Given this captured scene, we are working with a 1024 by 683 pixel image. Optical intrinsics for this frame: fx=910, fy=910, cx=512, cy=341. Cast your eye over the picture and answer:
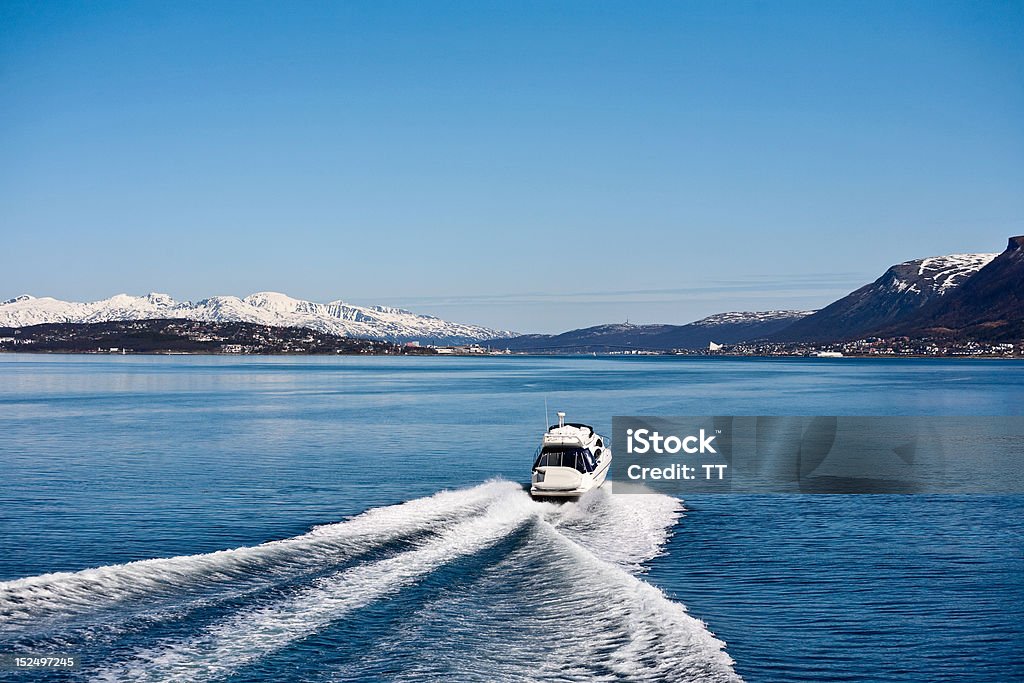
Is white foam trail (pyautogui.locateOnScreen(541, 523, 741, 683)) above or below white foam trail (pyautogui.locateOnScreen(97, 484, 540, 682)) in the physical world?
below

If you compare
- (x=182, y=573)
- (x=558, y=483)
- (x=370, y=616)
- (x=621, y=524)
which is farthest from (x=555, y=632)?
(x=558, y=483)

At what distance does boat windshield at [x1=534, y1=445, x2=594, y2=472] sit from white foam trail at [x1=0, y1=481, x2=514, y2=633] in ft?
23.6

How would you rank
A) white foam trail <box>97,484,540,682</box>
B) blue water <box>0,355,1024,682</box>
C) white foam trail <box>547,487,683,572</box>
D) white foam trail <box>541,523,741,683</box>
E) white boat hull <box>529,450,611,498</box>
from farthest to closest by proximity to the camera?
white boat hull <box>529,450,611,498</box>
white foam trail <box>547,487,683,572</box>
blue water <box>0,355,1024,682</box>
white foam trail <box>541,523,741,683</box>
white foam trail <box>97,484,540,682</box>

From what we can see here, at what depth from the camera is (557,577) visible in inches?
891

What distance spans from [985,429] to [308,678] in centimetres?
6238

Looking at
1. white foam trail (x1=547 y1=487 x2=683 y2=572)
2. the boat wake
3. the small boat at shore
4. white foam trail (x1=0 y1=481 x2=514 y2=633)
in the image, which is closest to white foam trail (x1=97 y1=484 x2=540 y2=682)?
the boat wake

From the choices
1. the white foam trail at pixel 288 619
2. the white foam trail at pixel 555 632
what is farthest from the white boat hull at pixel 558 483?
the white foam trail at pixel 555 632

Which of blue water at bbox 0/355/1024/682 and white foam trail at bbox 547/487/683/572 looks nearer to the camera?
blue water at bbox 0/355/1024/682

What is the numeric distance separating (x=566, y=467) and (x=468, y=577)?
13.0 m

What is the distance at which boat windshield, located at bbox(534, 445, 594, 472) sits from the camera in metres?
35.5

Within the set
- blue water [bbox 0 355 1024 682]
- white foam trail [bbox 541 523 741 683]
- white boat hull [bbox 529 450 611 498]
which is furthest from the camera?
white boat hull [bbox 529 450 611 498]

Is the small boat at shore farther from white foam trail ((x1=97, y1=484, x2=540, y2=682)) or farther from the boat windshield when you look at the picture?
white foam trail ((x1=97, y1=484, x2=540, y2=682))

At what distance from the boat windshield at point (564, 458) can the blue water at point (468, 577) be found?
147cm

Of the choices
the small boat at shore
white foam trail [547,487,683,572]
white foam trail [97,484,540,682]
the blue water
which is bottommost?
white foam trail [547,487,683,572]
